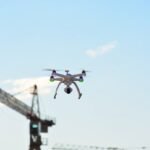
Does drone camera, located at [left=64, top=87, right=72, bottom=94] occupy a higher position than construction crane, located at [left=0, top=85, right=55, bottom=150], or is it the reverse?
construction crane, located at [left=0, top=85, right=55, bottom=150]

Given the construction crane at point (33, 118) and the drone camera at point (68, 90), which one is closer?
the drone camera at point (68, 90)

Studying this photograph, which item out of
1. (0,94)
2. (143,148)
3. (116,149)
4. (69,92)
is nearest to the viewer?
(69,92)

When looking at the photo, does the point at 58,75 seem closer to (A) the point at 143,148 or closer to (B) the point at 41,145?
(B) the point at 41,145

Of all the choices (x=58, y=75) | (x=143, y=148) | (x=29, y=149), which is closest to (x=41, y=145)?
(x=29, y=149)

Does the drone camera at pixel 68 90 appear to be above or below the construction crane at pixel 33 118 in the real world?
below

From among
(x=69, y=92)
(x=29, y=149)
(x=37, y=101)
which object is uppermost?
(x=37, y=101)

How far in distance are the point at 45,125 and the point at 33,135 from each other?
28.5 feet

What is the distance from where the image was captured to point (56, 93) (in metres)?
101

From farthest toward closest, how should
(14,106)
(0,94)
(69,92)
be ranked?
(14,106) → (0,94) → (69,92)

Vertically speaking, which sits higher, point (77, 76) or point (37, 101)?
point (37, 101)

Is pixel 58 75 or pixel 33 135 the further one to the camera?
pixel 33 135

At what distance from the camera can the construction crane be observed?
488 feet

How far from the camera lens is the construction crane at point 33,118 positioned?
14870 cm

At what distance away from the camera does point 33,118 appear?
16438 centimetres
